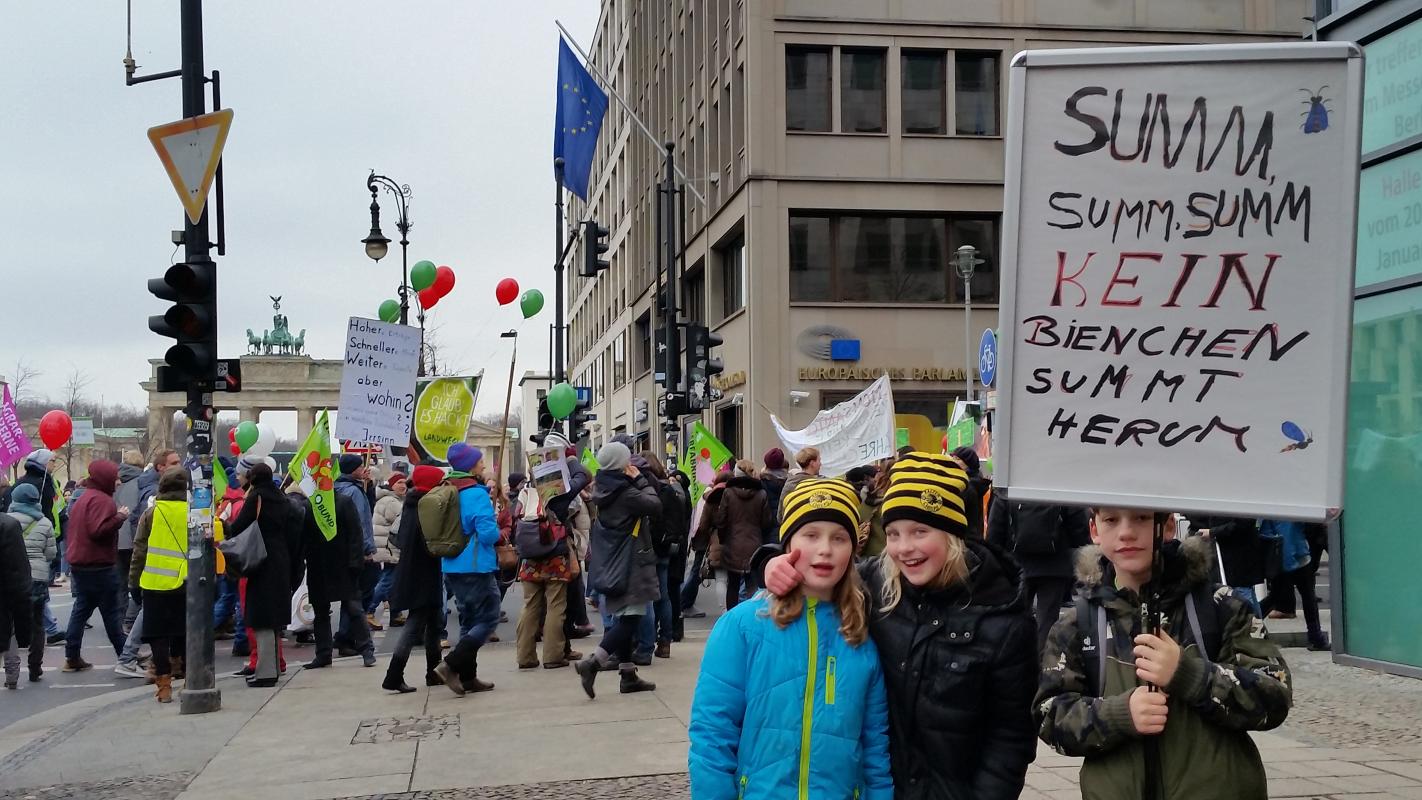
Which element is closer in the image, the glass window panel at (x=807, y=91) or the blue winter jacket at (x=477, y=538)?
the blue winter jacket at (x=477, y=538)

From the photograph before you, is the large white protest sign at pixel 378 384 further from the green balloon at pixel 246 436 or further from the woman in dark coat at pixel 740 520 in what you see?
the green balloon at pixel 246 436

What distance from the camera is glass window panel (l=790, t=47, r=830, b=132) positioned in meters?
30.7

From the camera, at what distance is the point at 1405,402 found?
27.7 feet

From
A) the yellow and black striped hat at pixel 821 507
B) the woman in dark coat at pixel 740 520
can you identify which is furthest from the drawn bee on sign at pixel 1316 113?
the woman in dark coat at pixel 740 520

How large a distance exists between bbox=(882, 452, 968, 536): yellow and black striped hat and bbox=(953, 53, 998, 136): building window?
28.4 meters

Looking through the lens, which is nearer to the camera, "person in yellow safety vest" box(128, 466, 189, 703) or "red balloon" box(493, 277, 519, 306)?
"person in yellow safety vest" box(128, 466, 189, 703)

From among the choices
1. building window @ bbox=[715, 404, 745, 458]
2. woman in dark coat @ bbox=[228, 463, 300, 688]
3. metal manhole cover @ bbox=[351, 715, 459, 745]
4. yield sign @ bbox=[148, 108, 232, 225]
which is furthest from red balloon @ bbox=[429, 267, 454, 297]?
metal manhole cover @ bbox=[351, 715, 459, 745]

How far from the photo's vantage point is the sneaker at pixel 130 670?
12.6 metres

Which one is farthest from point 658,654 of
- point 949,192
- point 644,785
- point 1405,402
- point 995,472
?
point 949,192

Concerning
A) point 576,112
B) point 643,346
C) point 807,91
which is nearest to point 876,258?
point 807,91

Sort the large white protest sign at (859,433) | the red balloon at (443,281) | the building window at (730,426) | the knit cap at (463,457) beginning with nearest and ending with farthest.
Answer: the knit cap at (463,457) < the large white protest sign at (859,433) < the red balloon at (443,281) < the building window at (730,426)

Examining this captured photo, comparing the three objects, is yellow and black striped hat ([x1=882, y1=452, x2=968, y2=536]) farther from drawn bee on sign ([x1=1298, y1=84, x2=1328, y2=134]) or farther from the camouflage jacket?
drawn bee on sign ([x1=1298, y1=84, x2=1328, y2=134])

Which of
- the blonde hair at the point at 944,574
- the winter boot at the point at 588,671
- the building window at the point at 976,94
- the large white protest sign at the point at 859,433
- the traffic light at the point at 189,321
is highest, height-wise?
the building window at the point at 976,94

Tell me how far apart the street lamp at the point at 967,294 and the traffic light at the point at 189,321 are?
49.2 feet
